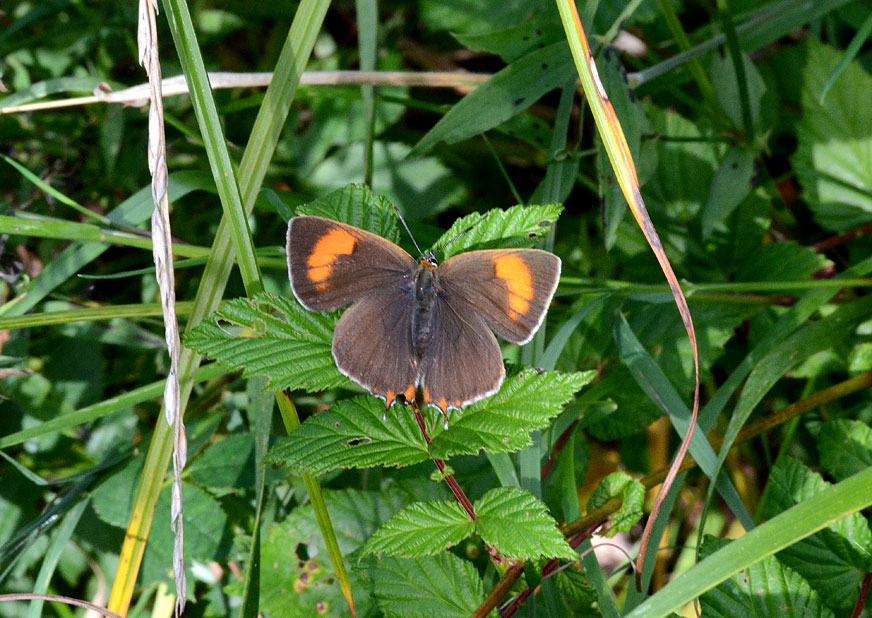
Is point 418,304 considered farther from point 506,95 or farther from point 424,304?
point 506,95

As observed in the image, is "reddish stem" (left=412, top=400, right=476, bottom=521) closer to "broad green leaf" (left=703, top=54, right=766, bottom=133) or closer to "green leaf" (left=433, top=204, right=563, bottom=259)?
"green leaf" (left=433, top=204, right=563, bottom=259)

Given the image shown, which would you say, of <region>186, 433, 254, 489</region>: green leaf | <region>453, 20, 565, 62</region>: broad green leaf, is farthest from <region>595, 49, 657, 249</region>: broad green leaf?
<region>186, 433, 254, 489</region>: green leaf

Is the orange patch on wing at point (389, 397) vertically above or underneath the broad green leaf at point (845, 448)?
above

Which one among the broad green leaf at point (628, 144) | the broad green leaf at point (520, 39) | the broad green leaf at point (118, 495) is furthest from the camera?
the broad green leaf at point (520, 39)

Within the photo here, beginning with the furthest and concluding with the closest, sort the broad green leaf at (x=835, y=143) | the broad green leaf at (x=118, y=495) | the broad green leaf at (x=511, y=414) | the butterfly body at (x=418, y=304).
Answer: the broad green leaf at (x=835, y=143), the broad green leaf at (x=118, y=495), the butterfly body at (x=418, y=304), the broad green leaf at (x=511, y=414)

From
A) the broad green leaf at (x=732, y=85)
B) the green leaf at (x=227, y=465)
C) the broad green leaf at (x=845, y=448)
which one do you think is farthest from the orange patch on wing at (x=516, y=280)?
the broad green leaf at (x=732, y=85)

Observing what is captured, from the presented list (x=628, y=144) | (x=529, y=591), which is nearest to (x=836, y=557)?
(x=529, y=591)

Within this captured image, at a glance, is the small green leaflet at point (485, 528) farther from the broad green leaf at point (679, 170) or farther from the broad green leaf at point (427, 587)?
the broad green leaf at point (679, 170)

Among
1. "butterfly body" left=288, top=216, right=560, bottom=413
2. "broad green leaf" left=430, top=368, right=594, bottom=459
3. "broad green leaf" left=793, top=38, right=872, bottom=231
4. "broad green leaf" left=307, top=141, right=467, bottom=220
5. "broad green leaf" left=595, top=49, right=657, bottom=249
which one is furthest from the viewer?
"broad green leaf" left=307, top=141, right=467, bottom=220
